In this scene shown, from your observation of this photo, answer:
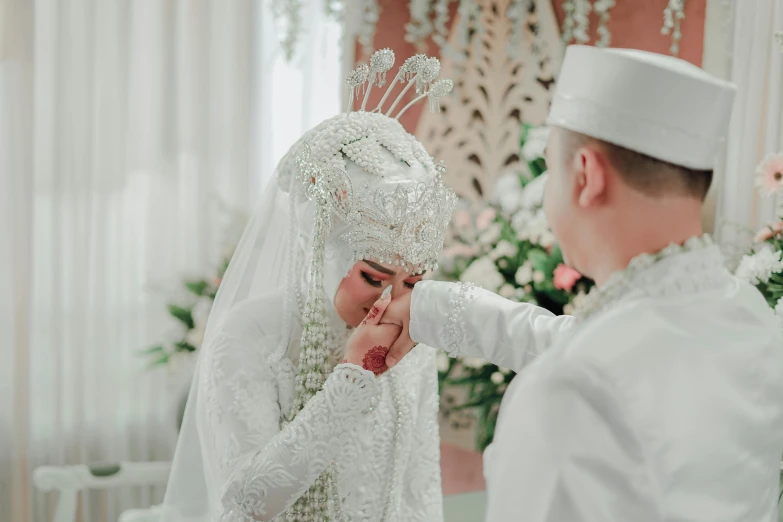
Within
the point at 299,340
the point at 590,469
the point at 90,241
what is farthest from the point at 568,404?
the point at 90,241

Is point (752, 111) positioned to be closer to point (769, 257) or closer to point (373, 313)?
point (769, 257)

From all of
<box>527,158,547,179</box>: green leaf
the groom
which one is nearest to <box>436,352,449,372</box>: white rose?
<box>527,158,547,179</box>: green leaf

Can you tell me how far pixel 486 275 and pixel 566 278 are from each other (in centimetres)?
33

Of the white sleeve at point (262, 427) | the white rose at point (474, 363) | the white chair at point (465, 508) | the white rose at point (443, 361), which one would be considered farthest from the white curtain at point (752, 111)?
the white sleeve at point (262, 427)

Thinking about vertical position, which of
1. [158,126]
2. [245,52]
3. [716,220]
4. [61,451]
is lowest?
[61,451]

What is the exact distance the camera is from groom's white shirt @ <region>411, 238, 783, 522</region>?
2.93 feet

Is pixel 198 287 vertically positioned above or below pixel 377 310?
below

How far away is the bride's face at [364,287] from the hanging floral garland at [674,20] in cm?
204

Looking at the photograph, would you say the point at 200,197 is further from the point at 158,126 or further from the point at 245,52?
the point at 245,52

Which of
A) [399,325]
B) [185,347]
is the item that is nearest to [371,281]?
[399,325]

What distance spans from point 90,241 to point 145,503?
1.13m

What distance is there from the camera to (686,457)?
910mm

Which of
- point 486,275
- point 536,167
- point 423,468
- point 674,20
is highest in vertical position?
point 674,20

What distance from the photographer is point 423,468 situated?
1.71 meters
